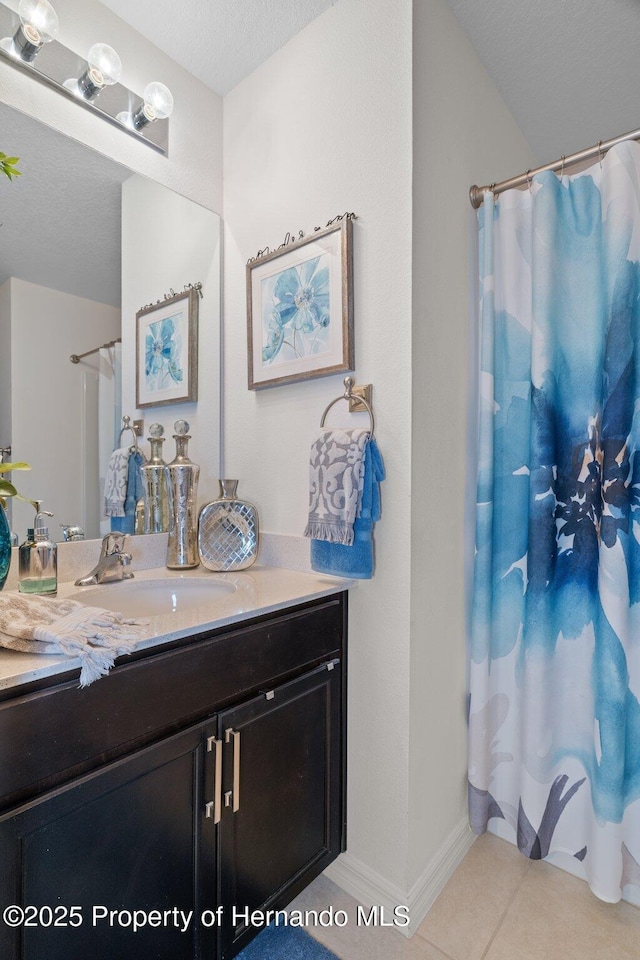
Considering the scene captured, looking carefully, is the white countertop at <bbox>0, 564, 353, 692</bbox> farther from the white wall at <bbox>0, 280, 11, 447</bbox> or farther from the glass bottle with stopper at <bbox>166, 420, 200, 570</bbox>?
the white wall at <bbox>0, 280, 11, 447</bbox>

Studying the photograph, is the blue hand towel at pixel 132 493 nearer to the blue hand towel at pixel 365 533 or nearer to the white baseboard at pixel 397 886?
the blue hand towel at pixel 365 533

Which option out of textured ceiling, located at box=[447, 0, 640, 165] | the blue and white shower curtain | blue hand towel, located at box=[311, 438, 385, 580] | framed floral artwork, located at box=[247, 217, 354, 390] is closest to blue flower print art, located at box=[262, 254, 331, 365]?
framed floral artwork, located at box=[247, 217, 354, 390]

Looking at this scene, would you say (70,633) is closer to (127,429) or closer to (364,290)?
(127,429)

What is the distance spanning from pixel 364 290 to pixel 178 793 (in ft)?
4.09

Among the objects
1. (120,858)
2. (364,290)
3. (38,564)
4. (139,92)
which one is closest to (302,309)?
(364,290)

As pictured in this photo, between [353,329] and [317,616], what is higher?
[353,329]

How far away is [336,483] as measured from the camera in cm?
124

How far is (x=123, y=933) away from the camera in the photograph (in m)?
0.85

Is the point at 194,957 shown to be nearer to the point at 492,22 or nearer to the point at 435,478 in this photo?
the point at 435,478

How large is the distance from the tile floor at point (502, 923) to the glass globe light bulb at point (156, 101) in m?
2.24

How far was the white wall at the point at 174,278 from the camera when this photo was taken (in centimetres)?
145

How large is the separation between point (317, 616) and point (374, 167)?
1193 millimetres

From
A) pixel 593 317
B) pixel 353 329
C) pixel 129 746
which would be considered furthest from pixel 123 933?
pixel 593 317

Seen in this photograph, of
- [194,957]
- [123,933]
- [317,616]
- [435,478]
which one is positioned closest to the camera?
[123,933]
